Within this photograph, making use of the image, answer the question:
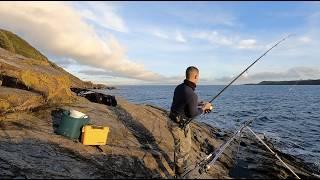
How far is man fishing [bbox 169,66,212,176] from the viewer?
916 centimetres

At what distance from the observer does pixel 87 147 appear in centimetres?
1098

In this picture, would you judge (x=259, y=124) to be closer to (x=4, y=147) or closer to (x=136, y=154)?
(x=136, y=154)

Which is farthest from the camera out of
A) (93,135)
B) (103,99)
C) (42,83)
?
(103,99)

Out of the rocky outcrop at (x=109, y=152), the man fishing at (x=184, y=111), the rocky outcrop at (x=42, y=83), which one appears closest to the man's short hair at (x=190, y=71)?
the man fishing at (x=184, y=111)

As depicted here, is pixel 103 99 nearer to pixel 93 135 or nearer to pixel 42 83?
pixel 42 83

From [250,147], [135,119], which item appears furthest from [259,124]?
[135,119]

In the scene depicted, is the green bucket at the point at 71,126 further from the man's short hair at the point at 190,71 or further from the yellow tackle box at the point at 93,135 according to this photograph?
the man's short hair at the point at 190,71

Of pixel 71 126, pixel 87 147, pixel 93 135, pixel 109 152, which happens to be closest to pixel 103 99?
pixel 71 126

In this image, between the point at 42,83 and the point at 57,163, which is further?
the point at 42,83

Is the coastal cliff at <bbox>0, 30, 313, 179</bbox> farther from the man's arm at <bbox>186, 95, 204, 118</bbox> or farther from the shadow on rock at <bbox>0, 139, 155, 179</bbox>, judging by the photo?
the man's arm at <bbox>186, 95, 204, 118</bbox>

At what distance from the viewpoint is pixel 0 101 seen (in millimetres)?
12922

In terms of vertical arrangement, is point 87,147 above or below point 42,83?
below

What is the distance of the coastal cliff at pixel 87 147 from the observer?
368 inches

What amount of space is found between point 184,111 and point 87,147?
3.32m
